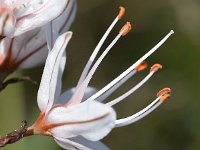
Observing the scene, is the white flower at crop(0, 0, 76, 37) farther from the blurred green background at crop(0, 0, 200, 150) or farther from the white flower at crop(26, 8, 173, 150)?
the blurred green background at crop(0, 0, 200, 150)

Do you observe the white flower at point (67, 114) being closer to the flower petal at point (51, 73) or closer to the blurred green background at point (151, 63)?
the flower petal at point (51, 73)

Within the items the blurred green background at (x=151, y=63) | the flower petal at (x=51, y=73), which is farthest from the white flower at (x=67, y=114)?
the blurred green background at (x=151, y=63)

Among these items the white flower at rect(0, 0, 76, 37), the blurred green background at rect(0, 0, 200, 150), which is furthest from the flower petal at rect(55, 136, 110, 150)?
the blurred green background at rect(0, 0, 200, 150)

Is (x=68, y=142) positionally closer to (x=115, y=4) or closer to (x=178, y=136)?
(x=178, y=136)

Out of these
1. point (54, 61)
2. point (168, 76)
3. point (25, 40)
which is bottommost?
point (54, 61)

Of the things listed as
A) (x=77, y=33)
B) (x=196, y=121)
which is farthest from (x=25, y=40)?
(x=77, y=33)

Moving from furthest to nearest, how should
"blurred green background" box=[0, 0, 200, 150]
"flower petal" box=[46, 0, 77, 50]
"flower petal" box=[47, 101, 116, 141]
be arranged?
1. "blurred green background" box=[0, 0, 200, 150]
2. "flower petal" box=[46, 0, 77, 50]
3. "flower petal" box=[47, 101, 116, 141]
